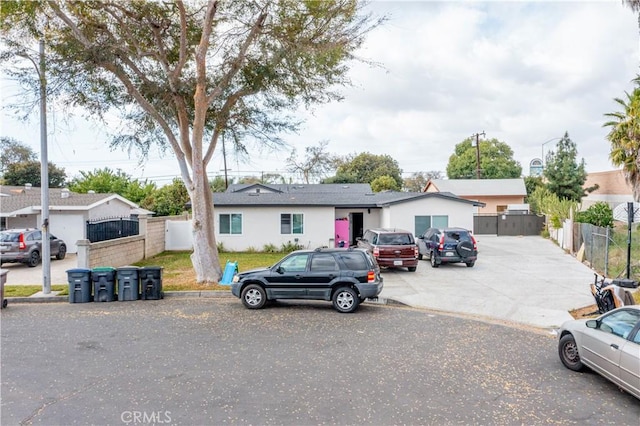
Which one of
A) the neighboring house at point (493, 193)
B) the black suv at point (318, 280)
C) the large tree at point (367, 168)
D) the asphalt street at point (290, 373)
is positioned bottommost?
the asphalt street at point (290, 373)

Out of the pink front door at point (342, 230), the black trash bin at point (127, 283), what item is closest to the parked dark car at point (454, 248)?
the pink front door at point (342, 230)

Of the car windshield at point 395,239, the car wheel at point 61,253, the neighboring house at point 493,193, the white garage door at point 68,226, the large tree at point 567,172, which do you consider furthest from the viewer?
the neighboring house at point 493,193

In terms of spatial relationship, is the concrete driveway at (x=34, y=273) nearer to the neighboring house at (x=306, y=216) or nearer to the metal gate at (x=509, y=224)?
the neighboring house at (x=306, y=216)

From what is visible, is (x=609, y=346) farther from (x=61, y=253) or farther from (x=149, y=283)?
(x=61, y=253)

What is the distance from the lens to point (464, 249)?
1653cm

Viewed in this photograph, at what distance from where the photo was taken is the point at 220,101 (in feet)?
49.6

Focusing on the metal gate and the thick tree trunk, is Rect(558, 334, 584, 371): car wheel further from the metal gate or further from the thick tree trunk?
the metal gate

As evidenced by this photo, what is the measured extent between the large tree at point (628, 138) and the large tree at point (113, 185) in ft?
132

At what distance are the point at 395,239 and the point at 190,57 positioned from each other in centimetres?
1042

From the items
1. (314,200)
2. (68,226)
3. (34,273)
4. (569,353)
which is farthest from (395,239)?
(68,226)

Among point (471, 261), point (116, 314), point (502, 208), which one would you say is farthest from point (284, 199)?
point (502, 208)

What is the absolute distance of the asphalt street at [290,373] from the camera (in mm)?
4852

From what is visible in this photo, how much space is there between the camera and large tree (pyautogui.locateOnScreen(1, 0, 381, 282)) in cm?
1221

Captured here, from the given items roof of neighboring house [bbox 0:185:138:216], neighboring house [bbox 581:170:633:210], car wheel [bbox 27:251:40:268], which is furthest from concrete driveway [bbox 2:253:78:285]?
neighboring house [bbox 581:170:633:210]
